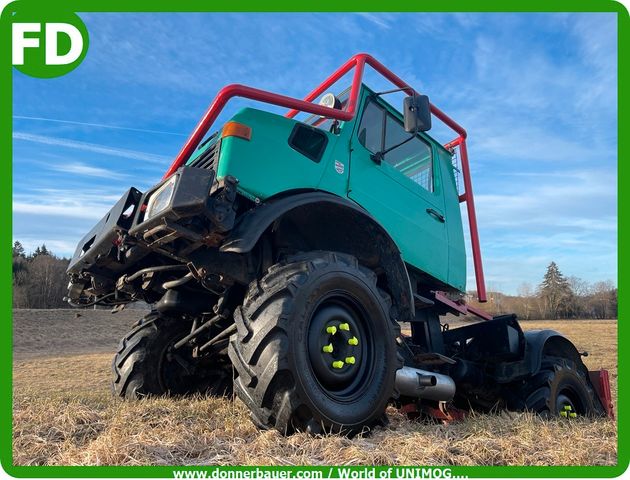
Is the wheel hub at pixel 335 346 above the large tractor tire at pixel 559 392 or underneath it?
above

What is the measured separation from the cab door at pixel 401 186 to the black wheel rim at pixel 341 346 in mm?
1096

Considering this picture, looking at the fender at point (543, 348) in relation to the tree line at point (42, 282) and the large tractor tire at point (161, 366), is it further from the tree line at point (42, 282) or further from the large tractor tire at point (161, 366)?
the tree line at point (42, 282)

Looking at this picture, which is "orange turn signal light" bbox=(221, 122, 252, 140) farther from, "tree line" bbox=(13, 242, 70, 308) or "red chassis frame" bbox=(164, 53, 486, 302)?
"tree line" bbox=(13, 242, 70, 308)

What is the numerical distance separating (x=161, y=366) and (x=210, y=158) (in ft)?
8.20

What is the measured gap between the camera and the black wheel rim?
10.5 ft

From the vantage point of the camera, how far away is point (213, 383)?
534 cm

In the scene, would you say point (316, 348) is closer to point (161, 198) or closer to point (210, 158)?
point (161, 198)

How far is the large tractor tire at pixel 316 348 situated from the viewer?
2873 mm

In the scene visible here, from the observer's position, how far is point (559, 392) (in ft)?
17.5

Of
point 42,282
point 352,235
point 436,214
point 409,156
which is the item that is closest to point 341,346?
point 352,235

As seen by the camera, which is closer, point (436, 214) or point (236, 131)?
point (236, 131)

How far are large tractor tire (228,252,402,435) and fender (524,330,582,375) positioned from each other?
7.61ft

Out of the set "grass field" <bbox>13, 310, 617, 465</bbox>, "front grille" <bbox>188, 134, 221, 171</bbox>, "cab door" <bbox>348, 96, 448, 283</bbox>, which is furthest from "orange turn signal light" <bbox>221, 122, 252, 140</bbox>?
"grass field" <bbox>13, 310, 617, 465</bbox>

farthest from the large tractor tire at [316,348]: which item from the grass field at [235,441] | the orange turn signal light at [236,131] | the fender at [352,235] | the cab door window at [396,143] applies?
the cab door window at [396,143]
